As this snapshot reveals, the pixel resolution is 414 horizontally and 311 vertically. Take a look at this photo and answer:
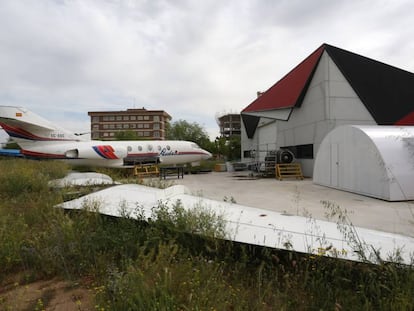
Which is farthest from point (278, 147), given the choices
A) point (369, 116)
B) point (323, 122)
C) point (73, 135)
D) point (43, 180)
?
point (43, 180)

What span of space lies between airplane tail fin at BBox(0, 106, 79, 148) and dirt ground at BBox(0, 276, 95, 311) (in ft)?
55.2

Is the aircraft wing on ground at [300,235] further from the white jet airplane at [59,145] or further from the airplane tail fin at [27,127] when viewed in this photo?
the airplane tail fin at [27,127]

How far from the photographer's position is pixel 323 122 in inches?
631

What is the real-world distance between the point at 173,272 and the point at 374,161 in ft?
29.8

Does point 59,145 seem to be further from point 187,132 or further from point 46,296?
point 187,132

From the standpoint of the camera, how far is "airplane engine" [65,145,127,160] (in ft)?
56.1

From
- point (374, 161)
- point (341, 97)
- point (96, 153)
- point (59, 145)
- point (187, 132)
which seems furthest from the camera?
point (187, 132)

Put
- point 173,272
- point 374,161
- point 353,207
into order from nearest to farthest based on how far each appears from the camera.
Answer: point 173,272, point 353,207, point 374,161

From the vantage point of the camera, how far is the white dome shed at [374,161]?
27.0 feet

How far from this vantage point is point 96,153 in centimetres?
1748

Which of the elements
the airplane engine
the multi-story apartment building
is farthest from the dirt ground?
the multi-story apartment building

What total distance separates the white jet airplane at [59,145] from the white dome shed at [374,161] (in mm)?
13871

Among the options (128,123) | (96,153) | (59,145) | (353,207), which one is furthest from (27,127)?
(128,123)

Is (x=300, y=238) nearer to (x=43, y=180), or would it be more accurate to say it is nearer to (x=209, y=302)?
(x=209, y=302)
